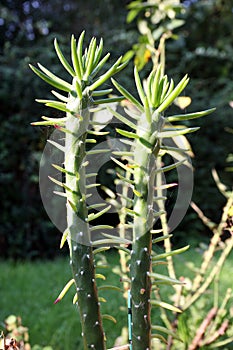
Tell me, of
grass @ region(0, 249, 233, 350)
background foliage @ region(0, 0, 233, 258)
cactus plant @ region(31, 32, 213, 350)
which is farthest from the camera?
background foliage @ region(0, 0, 233, 258)

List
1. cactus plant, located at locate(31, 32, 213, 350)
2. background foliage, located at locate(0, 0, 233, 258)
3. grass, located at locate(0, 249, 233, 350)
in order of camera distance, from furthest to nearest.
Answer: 1. background foliage, located at locate(0, 0, 233, 258)
2. grass, located at locate(0, 249, 233, 350)
3. cactus plant, located at locate(31, 32, 213, 350)

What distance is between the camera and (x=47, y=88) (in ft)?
13.1

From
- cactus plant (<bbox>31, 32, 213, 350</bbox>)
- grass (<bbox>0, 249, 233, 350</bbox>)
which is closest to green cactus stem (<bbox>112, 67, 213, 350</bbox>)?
cactus plant (<bbox>31, 32, 213, 350</bbox>)

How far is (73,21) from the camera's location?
6492 millimetres

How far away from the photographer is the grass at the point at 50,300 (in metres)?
2.22

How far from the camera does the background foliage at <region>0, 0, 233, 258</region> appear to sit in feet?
14.1

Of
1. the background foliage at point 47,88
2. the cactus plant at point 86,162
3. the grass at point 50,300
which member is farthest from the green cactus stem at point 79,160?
the background foliage at point 47,88

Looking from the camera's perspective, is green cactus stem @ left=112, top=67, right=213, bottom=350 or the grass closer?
green cactus stem @ left=112, top=67, right=213, bottom=350

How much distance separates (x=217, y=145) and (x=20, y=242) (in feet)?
7.41

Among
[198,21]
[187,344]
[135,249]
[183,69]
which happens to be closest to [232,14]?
[198,21]

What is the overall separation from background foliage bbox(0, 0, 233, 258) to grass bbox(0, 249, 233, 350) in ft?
1.39

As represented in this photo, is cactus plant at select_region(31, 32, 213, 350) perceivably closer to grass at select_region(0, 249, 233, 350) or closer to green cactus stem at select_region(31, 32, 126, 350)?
green cactus stem at select_region(31, 32, 126, 350)

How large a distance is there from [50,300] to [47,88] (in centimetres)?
177

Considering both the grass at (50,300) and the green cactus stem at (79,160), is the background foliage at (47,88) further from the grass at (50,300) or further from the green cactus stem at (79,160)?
the green cactus stem at (79,160)
